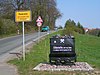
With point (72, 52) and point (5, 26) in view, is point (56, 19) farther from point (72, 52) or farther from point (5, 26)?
point (72, 52)

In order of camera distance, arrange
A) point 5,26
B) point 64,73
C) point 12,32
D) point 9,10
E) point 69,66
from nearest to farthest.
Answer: point 64,73, point 69,66, point 5,26, point 12,32, point 9,10

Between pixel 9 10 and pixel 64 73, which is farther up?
pixel 9 10

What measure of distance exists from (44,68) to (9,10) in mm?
61101

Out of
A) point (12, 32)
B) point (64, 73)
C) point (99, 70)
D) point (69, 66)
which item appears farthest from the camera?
point (12, 32)

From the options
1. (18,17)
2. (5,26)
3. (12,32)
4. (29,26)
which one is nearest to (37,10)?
(29,26)

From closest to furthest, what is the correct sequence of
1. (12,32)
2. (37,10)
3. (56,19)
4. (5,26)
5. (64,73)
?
(64,73) < (5,26) < (12,32) < (37,10) < (56,19)

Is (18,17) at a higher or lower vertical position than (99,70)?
higher

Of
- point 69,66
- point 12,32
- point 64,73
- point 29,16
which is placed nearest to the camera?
point 64,73

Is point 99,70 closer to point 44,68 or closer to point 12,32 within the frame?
point 44,68

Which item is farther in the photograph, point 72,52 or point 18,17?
point 18,17

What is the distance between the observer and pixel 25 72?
12695mm

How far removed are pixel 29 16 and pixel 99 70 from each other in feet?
17.4

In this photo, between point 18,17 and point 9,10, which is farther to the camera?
point 9,10

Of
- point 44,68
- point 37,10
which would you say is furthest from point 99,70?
point 37,10
